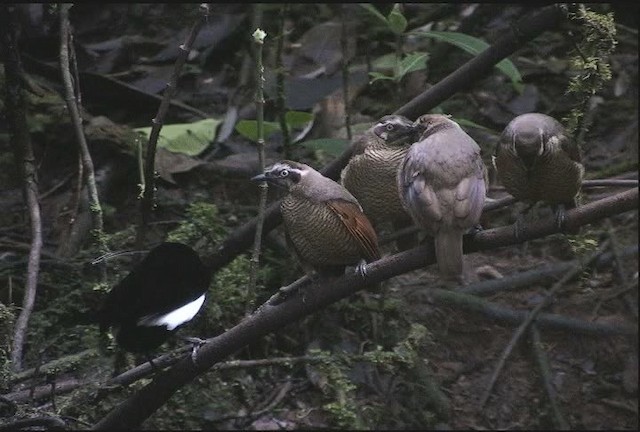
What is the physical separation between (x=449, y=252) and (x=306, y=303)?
0.46 meters

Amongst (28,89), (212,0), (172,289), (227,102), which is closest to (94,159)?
(28,89)

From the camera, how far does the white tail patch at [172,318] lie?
2.78 meters

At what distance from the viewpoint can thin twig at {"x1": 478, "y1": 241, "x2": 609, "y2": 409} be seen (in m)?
4.61

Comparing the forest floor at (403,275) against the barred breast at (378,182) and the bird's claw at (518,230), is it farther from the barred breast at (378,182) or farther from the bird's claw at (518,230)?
the bird's claw at (518,230)

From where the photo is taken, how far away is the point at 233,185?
16.6 feet

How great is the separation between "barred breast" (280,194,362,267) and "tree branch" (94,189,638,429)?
10cm

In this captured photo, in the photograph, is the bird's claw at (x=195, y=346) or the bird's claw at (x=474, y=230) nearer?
the bird's claw at (x=474, y=230)

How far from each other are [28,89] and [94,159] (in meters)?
0.56

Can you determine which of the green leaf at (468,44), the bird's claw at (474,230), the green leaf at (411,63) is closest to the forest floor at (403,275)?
the green leaf at (411,63)

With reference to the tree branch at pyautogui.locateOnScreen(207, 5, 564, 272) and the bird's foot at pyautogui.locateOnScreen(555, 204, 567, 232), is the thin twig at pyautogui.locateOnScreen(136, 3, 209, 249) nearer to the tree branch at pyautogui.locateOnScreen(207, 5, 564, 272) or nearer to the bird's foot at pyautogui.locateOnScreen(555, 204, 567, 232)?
the tree branch at pyautogui.locateOnScreen(207, 5, 564, 272)

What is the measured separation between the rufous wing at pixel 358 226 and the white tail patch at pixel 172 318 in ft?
1.81

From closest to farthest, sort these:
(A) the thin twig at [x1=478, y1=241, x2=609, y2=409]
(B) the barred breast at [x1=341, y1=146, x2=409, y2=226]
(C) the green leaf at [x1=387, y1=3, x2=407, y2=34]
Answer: (B) the barred breast at [x1=341, y1=146, x2=409, y2=226]
(C) the green leaf at [x1=387, y1=3, x2=407, y2=34]
(A) the thin twig at [x1=478, y1=241, x2=609, y2=409]

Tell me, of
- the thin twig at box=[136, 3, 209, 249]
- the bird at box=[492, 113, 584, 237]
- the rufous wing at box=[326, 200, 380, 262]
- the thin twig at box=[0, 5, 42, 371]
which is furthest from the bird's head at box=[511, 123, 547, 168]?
the thin twig at box=[0, 5, 42, 371]

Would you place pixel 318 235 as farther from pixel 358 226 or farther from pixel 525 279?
pixel 525 279
